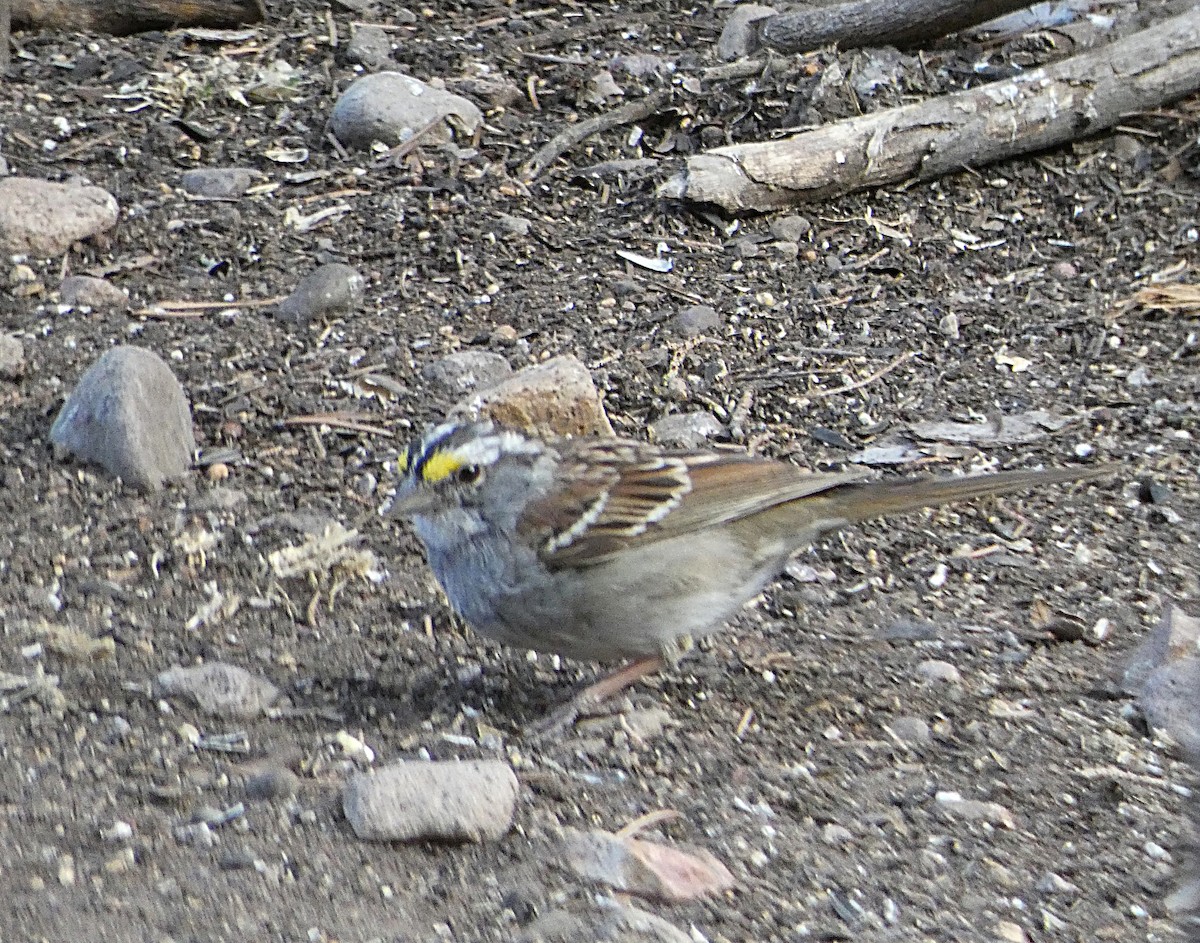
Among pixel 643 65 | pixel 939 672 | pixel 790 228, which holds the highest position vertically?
pixel 643 65

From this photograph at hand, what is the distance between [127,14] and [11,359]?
2.78m

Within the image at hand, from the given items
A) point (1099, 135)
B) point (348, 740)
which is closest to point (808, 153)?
point (1099, 135)

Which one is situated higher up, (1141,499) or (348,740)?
(348,740)

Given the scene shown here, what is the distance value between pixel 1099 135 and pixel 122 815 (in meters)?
5.17

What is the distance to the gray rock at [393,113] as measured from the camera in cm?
655

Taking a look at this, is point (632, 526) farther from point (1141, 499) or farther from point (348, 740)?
point (1141, 499)

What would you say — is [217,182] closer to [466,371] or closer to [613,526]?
[466,371]

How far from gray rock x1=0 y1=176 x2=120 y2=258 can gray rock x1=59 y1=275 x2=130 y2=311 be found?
0.24m

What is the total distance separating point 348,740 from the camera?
345 cm

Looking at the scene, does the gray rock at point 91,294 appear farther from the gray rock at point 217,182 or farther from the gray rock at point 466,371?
the gray rock at point 466,371

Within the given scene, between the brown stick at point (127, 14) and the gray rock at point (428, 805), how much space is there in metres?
5.01

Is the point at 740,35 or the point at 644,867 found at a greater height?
the point at 740,35

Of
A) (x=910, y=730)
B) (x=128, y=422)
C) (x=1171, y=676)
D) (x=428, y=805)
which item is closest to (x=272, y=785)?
(x=428, y=805)

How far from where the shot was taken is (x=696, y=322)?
568 cm
